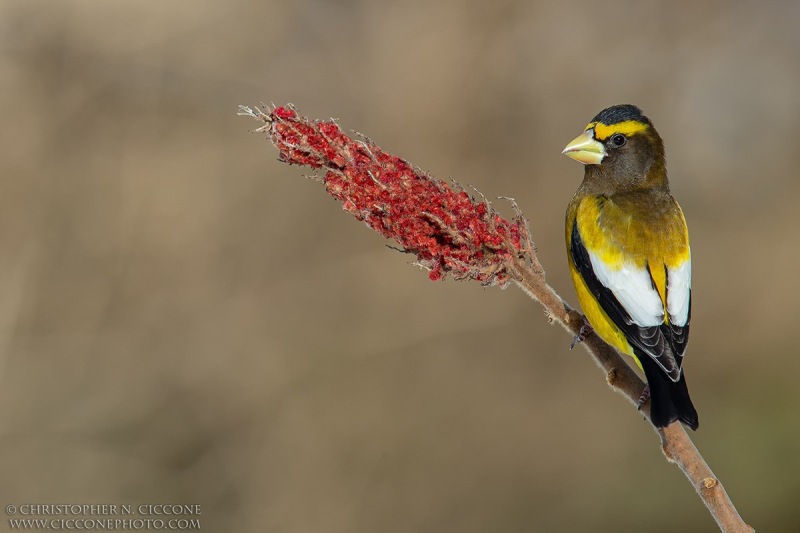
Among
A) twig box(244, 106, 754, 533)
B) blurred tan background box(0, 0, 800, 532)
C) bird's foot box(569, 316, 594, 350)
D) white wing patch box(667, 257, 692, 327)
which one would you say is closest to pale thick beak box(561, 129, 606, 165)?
white wing patch box(667, 257, 692, 327)

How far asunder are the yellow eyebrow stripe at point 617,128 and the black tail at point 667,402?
1374 mm

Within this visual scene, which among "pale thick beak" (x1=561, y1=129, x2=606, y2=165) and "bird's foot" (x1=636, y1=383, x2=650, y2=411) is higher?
"pale thick beak" (x1=561, y1=129, x2=606, y2=165)

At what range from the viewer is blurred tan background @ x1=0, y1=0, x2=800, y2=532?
23.5 ft

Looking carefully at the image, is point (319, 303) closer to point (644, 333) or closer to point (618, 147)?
point (618, 147)

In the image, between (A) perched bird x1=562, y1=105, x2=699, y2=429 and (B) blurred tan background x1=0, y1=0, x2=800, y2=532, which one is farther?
(B) blurred tan background x1=0, y1=0, x2=800, y2=532

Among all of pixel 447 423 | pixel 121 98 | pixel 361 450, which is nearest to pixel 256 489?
pixel 361 450

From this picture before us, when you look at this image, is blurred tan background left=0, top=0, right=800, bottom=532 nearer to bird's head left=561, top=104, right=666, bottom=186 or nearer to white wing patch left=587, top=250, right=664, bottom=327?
bird's head left=561, top=104, right=666, bottom=186

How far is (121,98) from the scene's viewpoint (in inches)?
301

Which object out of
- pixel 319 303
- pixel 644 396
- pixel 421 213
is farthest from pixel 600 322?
pixel 319 303

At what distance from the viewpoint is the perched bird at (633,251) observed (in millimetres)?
3773

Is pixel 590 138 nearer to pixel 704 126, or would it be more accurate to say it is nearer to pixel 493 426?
pixel 493 426

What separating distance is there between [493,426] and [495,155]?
259cm

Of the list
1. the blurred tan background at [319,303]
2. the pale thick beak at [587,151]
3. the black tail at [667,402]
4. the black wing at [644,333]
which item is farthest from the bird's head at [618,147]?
the blurred tan background at [319,303]

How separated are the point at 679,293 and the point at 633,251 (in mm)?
290
